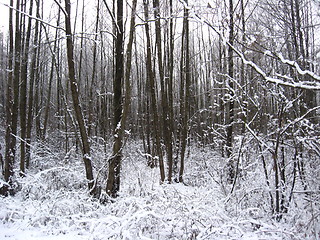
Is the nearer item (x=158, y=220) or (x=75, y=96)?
(x=158, y=220)

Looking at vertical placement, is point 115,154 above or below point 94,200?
above

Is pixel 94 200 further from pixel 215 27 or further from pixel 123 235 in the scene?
pixel 215 27

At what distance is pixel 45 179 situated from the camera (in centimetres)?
716

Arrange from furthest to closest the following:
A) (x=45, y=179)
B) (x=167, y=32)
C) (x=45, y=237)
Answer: (x=167, y=32) < (x=45, y=179) < (x=45, y=237)

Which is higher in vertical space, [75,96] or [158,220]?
[75,96]

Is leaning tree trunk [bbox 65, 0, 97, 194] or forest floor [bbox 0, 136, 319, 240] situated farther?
leaning tree trunk [bbox 65, 0, 97, 194]

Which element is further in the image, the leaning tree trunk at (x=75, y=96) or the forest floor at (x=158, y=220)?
the leaning tree trunk at (x=75, y=96)

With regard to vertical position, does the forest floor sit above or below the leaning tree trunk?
below

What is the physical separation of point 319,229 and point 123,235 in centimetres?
302

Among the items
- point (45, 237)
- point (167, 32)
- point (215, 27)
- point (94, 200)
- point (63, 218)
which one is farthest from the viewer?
point (167, 32)

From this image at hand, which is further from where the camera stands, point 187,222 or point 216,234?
point 187,222

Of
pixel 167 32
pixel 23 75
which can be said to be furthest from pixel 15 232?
pixel 167 32

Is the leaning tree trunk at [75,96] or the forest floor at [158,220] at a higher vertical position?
the leaning tree trunk at [75,96]

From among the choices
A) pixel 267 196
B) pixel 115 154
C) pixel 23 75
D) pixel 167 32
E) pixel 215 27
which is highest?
pixel 167 32
